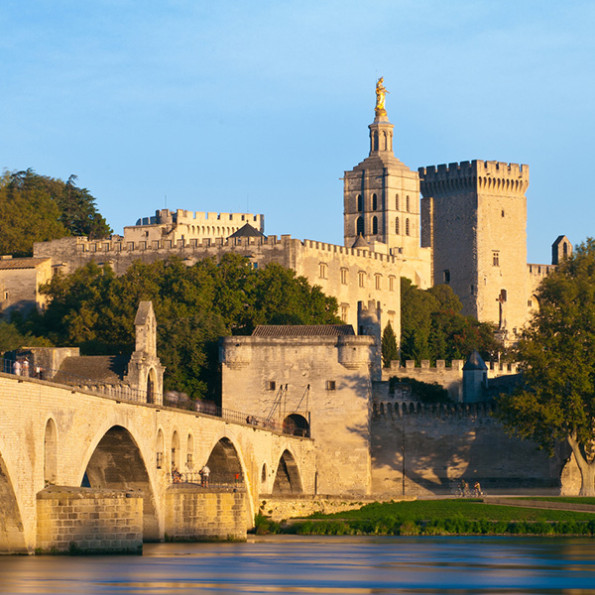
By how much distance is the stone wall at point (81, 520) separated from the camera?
48.8m

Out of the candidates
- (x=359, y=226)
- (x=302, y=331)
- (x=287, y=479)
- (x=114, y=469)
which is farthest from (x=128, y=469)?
(x=359, y=226)

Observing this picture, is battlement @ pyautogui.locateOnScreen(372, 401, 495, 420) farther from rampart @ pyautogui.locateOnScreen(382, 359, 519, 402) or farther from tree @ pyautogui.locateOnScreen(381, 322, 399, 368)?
tree @ pyautogui.locateOnScreen(381, 322, 399, 368)

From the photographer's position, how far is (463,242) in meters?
147

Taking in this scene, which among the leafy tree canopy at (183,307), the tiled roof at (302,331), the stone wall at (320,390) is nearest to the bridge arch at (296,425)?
the stone wall at (320,390)

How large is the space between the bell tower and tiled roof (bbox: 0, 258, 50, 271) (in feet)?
131

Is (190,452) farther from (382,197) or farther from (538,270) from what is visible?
(538,270)

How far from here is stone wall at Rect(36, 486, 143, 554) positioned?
4881cm

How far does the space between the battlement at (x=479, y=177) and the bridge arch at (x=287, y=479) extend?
209 feet

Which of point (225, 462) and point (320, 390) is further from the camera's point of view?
point (320, 390)

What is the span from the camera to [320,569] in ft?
157

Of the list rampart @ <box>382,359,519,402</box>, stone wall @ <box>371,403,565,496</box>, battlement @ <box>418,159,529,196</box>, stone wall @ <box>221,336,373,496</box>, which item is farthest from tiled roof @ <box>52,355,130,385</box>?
battlement @ <box>418,159,529,196</box>

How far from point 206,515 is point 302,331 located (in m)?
32.3

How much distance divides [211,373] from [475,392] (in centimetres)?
1700

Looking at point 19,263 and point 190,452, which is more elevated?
point 19,263
